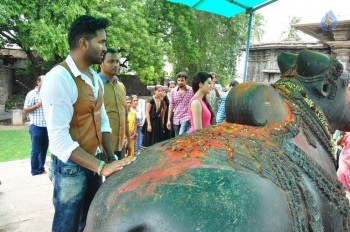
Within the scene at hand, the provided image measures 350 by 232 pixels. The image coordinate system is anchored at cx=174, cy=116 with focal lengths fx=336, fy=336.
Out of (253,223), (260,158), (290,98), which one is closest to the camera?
(253,223)

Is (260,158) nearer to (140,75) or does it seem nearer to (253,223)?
(253,223)

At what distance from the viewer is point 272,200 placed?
1.03m

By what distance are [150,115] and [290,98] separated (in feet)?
15.9

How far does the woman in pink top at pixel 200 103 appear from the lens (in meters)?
4.07

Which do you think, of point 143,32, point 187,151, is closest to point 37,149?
point 187,151

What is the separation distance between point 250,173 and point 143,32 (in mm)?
17000

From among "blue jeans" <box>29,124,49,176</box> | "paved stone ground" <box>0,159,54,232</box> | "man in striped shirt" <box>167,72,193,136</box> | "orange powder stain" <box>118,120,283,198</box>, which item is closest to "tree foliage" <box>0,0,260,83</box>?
"man in striped shirt" <box>167,72,193,136</box>

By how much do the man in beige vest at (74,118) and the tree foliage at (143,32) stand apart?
1006cm

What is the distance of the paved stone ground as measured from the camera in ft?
11.5

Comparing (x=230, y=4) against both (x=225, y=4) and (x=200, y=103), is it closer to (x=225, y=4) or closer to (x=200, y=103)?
(x=225, y=4)

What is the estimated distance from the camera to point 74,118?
1.92 metres

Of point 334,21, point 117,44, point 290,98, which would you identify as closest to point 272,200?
point 290,98

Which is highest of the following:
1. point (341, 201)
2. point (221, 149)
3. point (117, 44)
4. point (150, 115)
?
point (117, 44)

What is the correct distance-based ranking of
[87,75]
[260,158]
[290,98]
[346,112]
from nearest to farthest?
[260,158]
[290,98]
[346,112]
[87,75]
